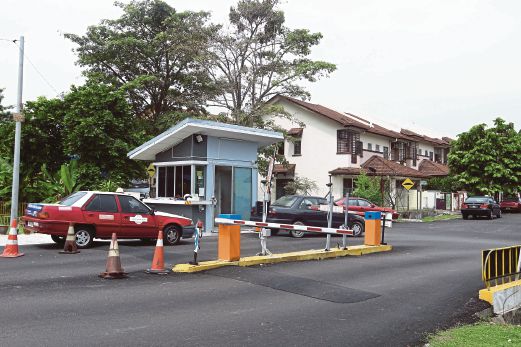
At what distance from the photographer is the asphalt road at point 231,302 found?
21.6 feet

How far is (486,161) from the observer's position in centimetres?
4806


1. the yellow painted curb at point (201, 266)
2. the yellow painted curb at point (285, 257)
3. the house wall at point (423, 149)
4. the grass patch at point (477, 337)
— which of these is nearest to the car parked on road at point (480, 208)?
the house wall at point (423, 149)

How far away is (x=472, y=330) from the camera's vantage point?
286 inches

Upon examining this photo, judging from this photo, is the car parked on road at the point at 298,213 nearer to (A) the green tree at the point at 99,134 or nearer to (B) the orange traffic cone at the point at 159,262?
(B) the orange traffic cone at the point at 159,262

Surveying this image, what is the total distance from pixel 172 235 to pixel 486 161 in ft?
129

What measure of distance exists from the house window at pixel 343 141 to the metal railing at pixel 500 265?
29.1m

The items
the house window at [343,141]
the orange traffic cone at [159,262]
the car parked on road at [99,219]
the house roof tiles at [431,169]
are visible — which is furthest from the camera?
the house roof tiles at [431,169]

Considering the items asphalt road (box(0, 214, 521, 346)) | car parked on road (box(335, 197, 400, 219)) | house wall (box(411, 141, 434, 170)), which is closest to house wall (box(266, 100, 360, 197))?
car parked on road (box(335, 197, 400, 219))

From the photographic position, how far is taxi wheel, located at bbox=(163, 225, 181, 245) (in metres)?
16.2

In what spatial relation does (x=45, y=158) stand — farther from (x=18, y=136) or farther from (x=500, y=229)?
(x=500, y=229)

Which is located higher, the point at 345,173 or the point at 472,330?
the point at 345,173

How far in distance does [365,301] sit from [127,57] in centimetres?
3082

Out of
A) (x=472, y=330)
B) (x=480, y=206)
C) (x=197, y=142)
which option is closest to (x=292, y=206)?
(x=197, y=142)

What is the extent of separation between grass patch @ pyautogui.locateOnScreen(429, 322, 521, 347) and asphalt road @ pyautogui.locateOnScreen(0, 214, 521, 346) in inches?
12.0
